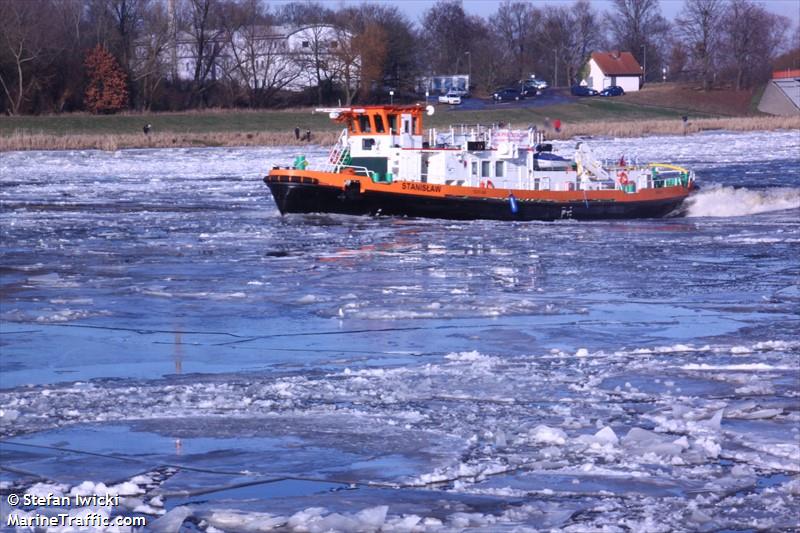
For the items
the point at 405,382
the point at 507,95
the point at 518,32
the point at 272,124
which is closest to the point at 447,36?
the point at 518,32

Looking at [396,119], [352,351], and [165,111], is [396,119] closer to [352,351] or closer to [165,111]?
[352,351]

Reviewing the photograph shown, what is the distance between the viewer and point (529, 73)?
8494cm

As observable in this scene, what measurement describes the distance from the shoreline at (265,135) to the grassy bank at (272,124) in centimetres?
4

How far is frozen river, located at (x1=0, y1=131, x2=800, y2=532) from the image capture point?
292 inches

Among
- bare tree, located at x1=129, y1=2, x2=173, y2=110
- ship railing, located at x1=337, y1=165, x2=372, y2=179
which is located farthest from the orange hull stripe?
bare tree, located at x1=129, y1=2, x2=173, y2=110

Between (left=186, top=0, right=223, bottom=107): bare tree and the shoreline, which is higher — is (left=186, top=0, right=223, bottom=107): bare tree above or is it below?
above

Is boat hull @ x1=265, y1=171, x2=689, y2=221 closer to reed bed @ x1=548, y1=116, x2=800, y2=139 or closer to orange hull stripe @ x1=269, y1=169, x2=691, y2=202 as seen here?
orange hull stripe @ x1=269, y1=169, x2=691, y2=202

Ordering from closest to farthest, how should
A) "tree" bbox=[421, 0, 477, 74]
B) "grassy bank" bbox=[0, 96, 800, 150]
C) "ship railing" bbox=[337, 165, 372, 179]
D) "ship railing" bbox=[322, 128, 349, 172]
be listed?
"ship railing" bbox=[337, 165, 372, 179], "ship railing" bbox=[322, 128, 349, 172], "grassy bank" bbox=[0, 96, 800, 150], "tree" bbox=[421, 0, 477, 74]

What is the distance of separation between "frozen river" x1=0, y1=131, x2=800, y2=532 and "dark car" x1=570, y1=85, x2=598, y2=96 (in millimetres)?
46126

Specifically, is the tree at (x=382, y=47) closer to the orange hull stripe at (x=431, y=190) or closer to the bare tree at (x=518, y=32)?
the bare tree at (x=518, y=32)

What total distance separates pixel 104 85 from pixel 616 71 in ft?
94.6

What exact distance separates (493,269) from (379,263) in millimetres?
1959

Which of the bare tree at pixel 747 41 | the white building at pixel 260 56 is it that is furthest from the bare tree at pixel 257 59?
the bare tree at pixel 747 41

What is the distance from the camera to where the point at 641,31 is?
215 ft
